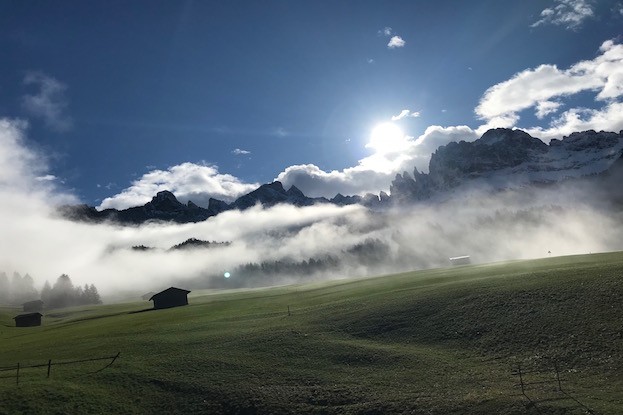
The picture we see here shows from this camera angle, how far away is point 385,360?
47844mm

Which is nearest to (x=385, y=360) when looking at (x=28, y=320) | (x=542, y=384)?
(x=542, y=384)

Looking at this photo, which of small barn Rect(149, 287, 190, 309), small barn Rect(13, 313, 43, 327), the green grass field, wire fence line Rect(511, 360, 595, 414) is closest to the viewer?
wire fence line Rect(511, 360, 595, 414)

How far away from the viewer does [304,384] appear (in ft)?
Result: 145

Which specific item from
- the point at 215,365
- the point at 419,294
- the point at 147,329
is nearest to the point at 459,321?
the point at 419,294

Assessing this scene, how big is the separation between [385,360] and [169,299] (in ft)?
298

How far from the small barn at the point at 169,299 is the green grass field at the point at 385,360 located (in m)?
56.6

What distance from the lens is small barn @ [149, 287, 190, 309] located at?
4899 inches

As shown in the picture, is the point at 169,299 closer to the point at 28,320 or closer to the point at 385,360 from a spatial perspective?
the point at 28,320

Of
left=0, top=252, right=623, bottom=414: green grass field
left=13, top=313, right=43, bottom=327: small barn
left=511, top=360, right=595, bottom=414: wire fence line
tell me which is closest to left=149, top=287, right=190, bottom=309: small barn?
left=13, top=313, right=43, bottom=327: small barn

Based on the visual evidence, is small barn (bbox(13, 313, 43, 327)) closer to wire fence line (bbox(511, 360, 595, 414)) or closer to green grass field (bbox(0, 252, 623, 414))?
green grass field (bbox(0, 252, 623, 414))

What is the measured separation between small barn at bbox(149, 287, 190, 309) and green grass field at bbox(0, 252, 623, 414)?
56.6m

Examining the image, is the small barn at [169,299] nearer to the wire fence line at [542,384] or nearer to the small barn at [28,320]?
the small barn at [28,320]

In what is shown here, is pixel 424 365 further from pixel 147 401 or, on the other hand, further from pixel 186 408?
pixel 147 401

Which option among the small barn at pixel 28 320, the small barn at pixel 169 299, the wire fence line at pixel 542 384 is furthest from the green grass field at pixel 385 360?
the small barn at pixel 28 320
